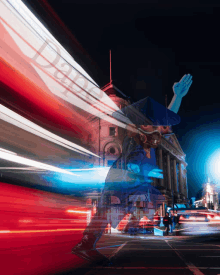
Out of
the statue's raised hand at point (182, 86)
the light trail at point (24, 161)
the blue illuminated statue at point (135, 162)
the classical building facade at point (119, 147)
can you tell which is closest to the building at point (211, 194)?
the classical building facade at point (119, 147)

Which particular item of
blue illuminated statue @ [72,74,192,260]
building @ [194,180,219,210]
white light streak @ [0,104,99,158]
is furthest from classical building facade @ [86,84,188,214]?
building @ [194,180,219,210]

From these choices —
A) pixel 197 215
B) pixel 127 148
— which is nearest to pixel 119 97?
pixel 197 215

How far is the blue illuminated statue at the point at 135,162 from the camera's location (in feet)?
22.5

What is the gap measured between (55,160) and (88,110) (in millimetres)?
2325

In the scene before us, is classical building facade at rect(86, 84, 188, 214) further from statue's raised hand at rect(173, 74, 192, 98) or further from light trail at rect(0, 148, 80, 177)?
light trail at rect(0, 148, 80, 177)

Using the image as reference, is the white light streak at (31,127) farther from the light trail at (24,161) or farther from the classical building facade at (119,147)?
the classical building facade at (119,147)

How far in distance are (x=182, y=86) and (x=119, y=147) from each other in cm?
3876

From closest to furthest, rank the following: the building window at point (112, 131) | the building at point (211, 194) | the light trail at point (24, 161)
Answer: the light trail at point (24, 161) < the building window at point (112, 131) < the building at point (211, 194)

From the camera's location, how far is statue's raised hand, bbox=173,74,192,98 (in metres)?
8.21

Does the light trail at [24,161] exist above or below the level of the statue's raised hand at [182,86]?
below

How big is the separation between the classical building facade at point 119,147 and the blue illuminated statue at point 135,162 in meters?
0.45

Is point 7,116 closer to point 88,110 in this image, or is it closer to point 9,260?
point 9,260

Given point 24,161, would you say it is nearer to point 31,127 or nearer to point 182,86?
point 31,127

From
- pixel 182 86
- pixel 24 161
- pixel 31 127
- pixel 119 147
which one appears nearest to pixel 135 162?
A: pixel 182 86
